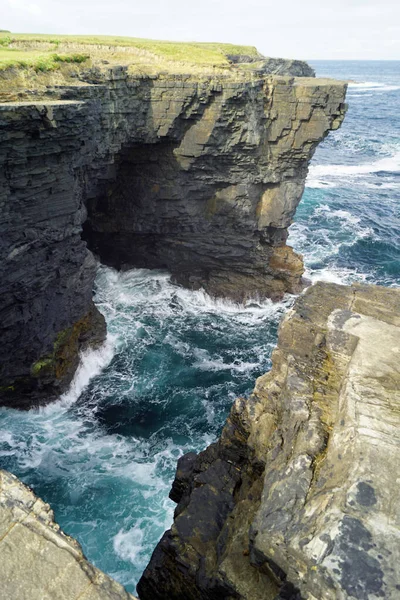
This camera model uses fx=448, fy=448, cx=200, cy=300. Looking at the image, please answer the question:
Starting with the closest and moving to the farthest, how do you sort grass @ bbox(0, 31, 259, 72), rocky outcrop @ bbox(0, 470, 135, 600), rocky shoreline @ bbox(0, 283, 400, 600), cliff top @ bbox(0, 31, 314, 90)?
rocky outcrop @ bbox(0, 470, 135, 600) < rocky shoreline @ bbox(0, 283, 400, 600) < cliff top @ bbox(0, 31, 314, 90) < grass @ bbox(0, 31, 259, 72)

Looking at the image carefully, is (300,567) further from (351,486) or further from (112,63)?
(112,63)

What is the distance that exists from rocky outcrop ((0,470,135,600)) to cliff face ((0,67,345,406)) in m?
15.9

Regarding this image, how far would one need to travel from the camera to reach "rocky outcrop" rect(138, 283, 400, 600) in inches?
294

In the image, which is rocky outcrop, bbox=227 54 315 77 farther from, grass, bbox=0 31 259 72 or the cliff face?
the cliff face

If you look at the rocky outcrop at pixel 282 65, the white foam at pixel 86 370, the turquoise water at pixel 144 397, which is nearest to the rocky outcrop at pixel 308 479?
the turquoise water at pixel 144 397

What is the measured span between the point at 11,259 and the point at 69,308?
5.88 m

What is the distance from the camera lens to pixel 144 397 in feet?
86.8

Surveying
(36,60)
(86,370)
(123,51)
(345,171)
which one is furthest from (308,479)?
(345,171)

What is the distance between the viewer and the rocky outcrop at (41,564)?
609 cm

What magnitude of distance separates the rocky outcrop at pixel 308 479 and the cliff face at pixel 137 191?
523 inches

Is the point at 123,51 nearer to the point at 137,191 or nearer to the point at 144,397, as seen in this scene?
the point at 137,191

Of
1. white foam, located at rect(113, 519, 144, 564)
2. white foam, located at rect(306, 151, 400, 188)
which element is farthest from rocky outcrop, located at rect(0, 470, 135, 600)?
white foam, located at rect(306, 151, 400, 188)

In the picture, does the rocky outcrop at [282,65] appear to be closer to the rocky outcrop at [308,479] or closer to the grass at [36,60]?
the grass at [36,60]

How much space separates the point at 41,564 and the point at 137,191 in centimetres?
2864
